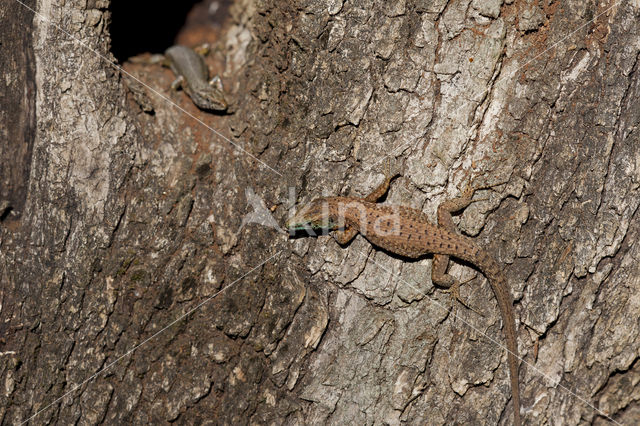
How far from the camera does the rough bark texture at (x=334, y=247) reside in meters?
3.98

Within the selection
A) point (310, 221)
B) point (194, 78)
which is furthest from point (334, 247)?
point (194, 78)

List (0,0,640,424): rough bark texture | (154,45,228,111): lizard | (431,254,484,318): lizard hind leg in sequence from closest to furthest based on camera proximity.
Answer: (0,0,640,424): rough bark texture, (431,254,484,318): lizard hind leg, (154,45,228,111): lizard

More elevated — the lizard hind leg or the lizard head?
the lizard hind leg

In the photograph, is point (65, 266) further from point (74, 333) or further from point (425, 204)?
point (425, 204)

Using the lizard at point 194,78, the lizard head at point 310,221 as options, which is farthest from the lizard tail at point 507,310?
the lizard at point 194,78

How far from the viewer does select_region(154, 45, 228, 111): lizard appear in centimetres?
468

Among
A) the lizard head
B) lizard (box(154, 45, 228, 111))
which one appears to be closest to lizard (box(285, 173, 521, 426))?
the lizard head

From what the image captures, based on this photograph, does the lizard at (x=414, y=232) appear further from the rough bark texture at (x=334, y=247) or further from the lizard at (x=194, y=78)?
the lizard at (x=194, y=78)

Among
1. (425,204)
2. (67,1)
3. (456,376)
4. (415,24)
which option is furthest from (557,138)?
(67,1)

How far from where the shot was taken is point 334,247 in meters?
4.23

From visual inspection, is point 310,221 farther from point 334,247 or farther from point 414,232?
point 414,232

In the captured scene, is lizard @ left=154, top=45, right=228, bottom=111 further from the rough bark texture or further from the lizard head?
the lizard head

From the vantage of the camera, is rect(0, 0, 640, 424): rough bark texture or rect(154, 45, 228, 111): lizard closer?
rect(0, 0, 640, 424): rough bark texture

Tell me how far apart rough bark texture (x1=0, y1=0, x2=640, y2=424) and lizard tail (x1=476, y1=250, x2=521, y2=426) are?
0.10 metres
